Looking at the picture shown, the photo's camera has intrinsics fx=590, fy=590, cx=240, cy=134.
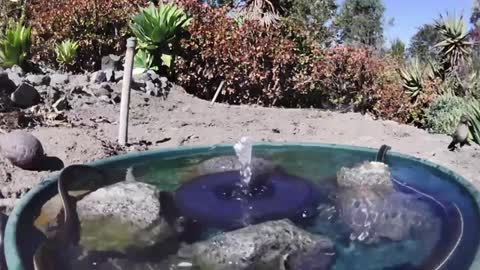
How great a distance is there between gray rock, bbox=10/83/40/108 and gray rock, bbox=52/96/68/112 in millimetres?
268

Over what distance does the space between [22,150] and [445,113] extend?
679cm

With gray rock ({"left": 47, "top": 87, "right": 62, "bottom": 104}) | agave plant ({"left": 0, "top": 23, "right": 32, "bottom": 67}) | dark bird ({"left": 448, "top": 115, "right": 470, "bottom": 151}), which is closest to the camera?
dark bird ({"left": 448, "top": 115, "right": 470, "bottom": 151})

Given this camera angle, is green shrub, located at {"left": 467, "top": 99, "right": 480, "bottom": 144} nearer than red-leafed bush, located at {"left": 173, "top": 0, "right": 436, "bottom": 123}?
Yes

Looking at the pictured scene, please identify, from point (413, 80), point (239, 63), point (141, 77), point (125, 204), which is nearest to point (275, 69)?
point (239, 63)

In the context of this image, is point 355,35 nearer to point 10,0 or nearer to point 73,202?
point 10,0

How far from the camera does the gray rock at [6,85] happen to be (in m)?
7.06

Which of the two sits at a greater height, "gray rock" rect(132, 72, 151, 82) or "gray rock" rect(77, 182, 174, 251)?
"gray rock" rect(132, 72, 151, 82)

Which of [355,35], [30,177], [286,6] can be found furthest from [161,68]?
[355,35]

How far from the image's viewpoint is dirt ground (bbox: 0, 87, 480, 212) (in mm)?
5660

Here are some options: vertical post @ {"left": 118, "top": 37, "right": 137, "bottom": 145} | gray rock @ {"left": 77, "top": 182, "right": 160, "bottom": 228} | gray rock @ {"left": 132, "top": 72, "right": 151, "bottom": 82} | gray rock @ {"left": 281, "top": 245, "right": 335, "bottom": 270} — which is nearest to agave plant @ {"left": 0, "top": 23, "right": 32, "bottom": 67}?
gray rock @ {"left": 132, "top": 72, "right": 151, "bottom": 82}

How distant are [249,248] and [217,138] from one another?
3.71 m

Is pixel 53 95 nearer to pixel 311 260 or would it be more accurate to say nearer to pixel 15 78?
pixel 15 78

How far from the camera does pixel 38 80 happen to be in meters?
7.95

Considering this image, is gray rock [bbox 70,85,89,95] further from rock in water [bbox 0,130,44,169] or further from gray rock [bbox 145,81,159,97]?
rock in water [bbox 0,130,44,169]
